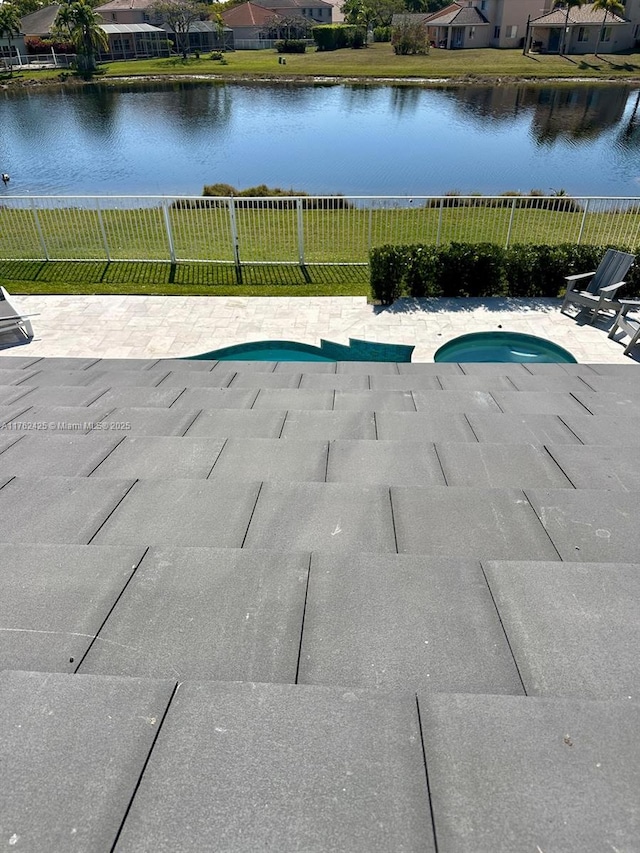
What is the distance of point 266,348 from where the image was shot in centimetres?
879

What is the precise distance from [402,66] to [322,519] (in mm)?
60458

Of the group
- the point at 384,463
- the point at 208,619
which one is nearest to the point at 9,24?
the point at 384,463

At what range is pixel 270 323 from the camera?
30.6ft

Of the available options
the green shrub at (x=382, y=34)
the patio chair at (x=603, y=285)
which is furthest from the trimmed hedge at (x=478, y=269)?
the green shrub at (x=382, y=34)

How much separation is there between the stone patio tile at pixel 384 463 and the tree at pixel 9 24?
6604 centimetres

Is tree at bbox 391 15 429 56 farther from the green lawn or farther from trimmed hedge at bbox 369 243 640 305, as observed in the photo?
trimmed hedge at bbox 369 243 640 305

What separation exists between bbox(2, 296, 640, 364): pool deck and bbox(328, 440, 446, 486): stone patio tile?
4.65 meters

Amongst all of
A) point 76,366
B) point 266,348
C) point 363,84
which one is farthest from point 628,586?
point 363,84

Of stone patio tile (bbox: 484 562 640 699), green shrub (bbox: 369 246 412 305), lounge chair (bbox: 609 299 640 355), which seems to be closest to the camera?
stone patio tile (bbox: 484 562 640 699)

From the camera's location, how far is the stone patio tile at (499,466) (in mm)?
3420

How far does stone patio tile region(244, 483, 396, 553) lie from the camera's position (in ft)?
8.59

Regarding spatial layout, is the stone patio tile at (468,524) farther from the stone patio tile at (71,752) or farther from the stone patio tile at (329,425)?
the stone patio tile at (71,752)

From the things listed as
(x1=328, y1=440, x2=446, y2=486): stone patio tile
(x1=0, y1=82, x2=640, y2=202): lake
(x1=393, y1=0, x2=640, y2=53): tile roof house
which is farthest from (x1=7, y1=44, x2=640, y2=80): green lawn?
(x1=328, y1=440, x2=446, y2=486): stone patio tile

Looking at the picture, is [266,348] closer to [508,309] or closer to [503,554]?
[508,309]
